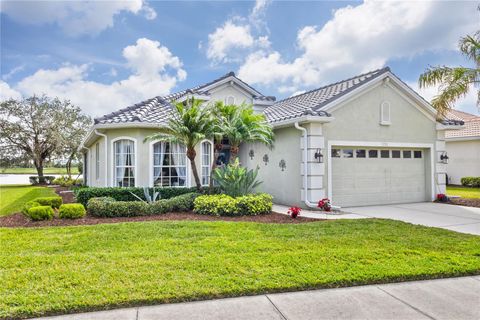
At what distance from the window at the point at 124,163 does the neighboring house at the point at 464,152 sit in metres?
21.7

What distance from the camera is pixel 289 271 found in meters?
4.93

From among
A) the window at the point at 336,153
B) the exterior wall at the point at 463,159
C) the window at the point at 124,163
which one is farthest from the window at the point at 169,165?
the exterior wall at the point at 463,159

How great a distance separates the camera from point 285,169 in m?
12.5

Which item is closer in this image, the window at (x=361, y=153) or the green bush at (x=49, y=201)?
the green bush at (x=49, y=201)

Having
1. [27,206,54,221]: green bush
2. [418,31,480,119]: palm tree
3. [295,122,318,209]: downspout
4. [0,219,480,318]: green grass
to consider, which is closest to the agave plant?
[295,122,318,209]: downspout

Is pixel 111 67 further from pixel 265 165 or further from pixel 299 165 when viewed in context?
pixel 299 165

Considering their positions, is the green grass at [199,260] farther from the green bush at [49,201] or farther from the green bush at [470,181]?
the green bush at [470,181]

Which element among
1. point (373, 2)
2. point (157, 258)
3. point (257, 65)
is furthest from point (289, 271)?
point (257, 65)

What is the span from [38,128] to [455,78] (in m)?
33.2

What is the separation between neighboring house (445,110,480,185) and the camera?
21767 mm

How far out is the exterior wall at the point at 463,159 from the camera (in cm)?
2184

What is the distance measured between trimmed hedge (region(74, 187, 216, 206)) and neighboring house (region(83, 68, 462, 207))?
93 centimetres

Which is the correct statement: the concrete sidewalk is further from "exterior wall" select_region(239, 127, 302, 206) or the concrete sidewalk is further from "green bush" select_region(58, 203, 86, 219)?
"exterior wall" select_region(239, 127, 302, 206)

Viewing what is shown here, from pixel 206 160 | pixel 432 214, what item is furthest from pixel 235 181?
pixel 432 214
